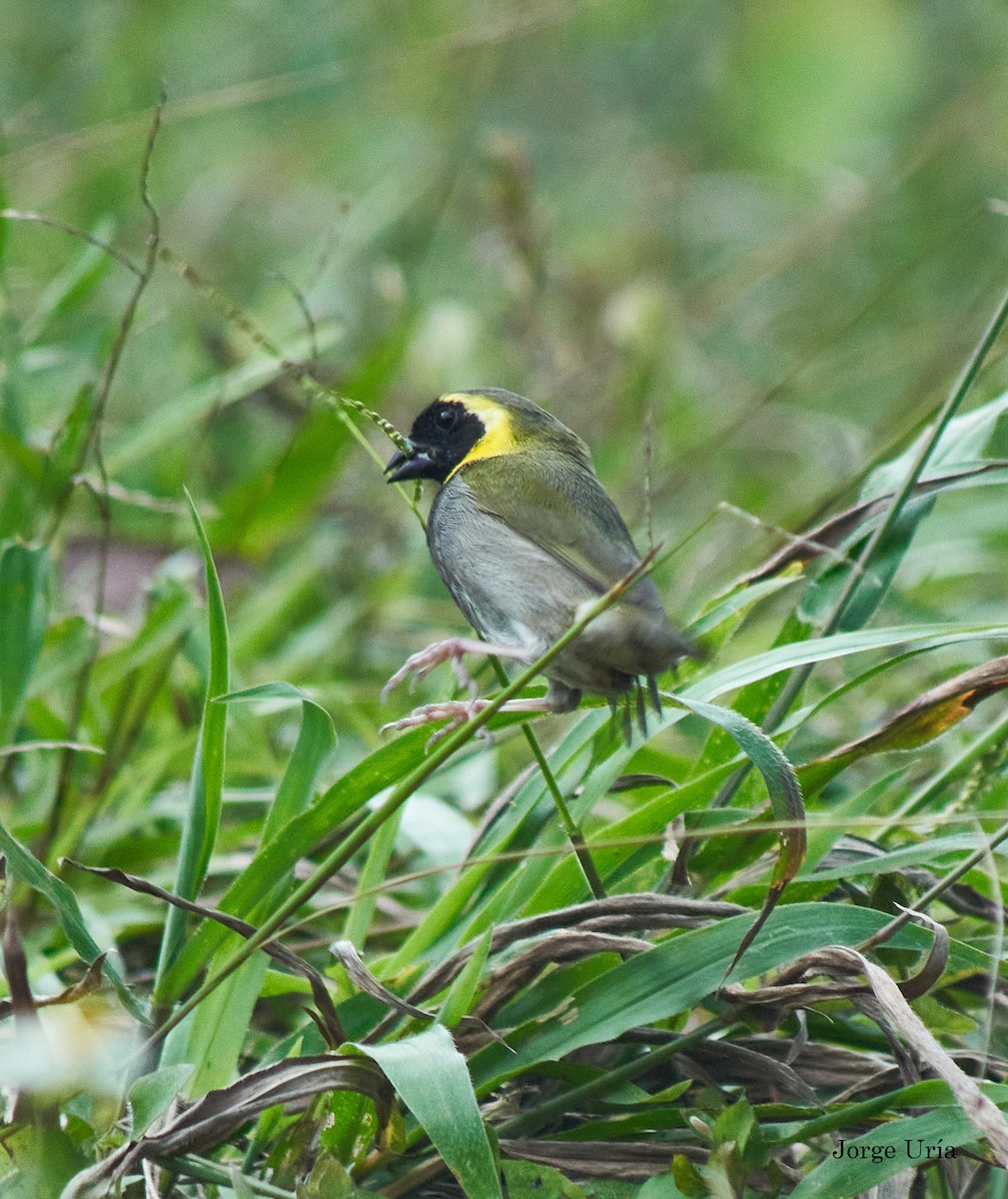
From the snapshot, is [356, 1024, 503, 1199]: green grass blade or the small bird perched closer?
[356, 1024, 503, 1199]: green grass blade

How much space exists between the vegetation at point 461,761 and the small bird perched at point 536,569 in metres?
0.08

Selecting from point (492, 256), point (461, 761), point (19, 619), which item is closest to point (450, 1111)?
point (461, 761)

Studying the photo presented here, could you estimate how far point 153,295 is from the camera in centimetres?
539

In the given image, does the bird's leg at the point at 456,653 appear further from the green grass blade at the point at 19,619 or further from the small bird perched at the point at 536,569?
the green grass blade at the point at 19,619

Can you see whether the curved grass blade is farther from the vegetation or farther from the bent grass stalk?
the bent grass stalk

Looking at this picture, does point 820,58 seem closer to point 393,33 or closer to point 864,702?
point 393,33

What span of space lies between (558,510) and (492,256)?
10.7 ft

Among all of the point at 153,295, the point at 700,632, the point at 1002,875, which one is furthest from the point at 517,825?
the point at 153,295

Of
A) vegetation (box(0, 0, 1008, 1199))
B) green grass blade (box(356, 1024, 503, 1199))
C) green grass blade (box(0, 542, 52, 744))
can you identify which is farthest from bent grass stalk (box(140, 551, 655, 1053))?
green grass blade (box(0, 542, 52, 744))

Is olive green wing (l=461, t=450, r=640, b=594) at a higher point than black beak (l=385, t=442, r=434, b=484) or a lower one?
lower

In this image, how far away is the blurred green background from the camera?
355 cm

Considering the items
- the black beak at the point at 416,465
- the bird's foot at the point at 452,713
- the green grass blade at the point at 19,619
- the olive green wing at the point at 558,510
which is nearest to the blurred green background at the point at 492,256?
the green grass blade at the point at 19,619

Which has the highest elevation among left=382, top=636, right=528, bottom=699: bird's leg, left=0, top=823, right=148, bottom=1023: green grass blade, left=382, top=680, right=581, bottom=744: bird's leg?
left=382, top=636, right=528, bottom=699: bird's leg

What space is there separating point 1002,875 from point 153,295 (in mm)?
4175
